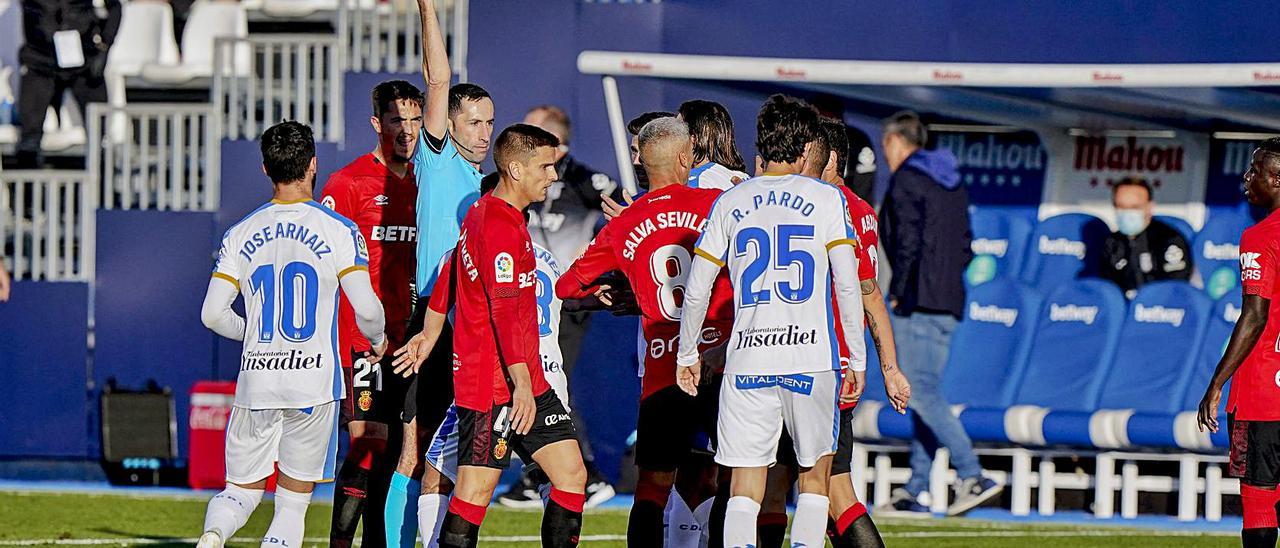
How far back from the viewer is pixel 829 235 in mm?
6117

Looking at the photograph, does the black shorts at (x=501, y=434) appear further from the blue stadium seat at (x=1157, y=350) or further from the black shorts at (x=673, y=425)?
the blue stadium seat at (x=1157, y=350)

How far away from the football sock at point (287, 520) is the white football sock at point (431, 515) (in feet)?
1.45

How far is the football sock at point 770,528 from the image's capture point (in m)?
6.78

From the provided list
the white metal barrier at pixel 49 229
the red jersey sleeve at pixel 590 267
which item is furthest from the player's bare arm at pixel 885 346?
the white metal barrier at pixel 49 229

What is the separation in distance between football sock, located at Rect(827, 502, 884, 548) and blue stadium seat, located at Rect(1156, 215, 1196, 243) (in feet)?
18.7

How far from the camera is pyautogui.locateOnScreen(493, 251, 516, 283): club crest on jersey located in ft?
20.6

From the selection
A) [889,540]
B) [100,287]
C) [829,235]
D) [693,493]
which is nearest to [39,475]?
[100,287]

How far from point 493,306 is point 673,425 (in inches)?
33.4

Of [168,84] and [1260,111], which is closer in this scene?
[1260,111]

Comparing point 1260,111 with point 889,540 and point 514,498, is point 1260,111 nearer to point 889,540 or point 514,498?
point 889,540

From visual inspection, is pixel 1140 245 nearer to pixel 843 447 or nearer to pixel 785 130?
pixel 843 447

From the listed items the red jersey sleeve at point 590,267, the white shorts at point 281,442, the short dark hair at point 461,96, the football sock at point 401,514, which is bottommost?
the football sock at point 401,514

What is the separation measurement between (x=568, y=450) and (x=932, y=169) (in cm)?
487

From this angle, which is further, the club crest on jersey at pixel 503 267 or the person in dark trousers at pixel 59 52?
the person in dark trousers at pixel 59 52
